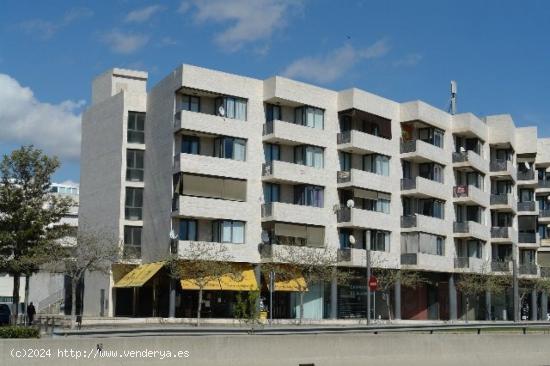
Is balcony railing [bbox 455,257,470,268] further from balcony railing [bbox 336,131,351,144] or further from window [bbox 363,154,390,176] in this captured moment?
balcony railing [bbox 336,131,351,144]

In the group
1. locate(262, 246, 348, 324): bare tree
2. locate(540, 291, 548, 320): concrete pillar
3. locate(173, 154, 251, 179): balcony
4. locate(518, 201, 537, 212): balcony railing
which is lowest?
locate(540, 291, 548, 320): concrete pillar

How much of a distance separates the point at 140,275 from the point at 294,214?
1172 cm

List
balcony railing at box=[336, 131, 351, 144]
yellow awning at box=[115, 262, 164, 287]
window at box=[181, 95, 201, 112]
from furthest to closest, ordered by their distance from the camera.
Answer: balcony railing at box=[336, 131, 351, 144] → window at box=[181, 95, 201, 112] → yellow awning at box=[115, 262, 164, 287]

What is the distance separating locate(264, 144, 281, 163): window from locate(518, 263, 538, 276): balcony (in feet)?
106

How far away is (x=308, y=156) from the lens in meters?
63.7

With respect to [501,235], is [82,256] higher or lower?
lower

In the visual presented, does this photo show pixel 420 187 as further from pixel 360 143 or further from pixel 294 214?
pixel 294 214

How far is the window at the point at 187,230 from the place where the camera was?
189 feet

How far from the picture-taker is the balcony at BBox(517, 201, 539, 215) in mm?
89875

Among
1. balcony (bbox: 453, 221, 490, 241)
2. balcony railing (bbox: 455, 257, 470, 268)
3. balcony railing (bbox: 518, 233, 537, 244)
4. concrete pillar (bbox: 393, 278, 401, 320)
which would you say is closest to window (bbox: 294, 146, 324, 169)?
concrete pillar (bbox: 393, 278, 401, 320)

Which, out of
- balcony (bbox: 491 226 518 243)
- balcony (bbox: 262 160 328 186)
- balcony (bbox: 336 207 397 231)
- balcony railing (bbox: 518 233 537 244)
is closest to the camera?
balcony (bbox: 262 160 328 186)

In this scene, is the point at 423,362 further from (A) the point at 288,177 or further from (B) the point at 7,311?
(A) the point at 288,177

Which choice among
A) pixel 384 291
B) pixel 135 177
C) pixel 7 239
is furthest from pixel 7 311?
pixel 384 291

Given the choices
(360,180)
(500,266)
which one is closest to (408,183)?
(360,180)
